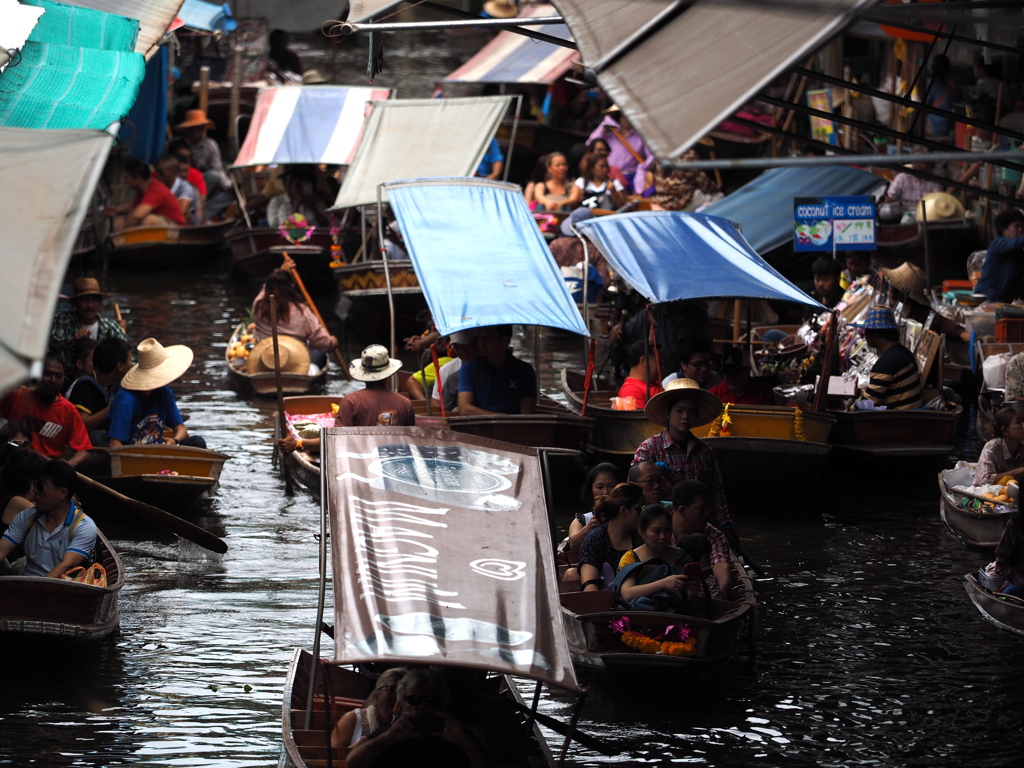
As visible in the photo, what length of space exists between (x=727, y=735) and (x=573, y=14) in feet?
12.1

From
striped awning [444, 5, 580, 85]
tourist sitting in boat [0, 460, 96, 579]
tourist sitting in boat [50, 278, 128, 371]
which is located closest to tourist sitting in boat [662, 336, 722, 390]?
tourist sitting in boat [0, 460, 96, 579]

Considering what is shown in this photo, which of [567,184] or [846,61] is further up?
[846,61]

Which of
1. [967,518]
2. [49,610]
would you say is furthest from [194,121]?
[49,610]

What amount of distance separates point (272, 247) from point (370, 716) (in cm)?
1380

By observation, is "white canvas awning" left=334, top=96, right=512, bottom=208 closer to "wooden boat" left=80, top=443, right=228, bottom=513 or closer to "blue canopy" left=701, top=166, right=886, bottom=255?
"blue canopy" left=701, top=166, right=886, bottom=255

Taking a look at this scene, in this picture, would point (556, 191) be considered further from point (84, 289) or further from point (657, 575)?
point (657, 575)

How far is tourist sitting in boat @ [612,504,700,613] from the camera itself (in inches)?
295

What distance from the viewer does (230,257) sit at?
72.0ft

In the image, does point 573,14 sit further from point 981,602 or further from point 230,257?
point 230,257

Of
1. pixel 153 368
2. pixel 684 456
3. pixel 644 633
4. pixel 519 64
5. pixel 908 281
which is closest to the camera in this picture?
pixel 644 633

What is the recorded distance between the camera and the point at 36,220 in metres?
5.00

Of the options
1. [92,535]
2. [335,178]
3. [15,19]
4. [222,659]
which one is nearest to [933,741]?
[222,659]

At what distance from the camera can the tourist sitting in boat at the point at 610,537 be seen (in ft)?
25.8

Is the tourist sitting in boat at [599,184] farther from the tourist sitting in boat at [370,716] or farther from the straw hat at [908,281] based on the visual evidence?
the tourist sitting in boat at [370,716]
